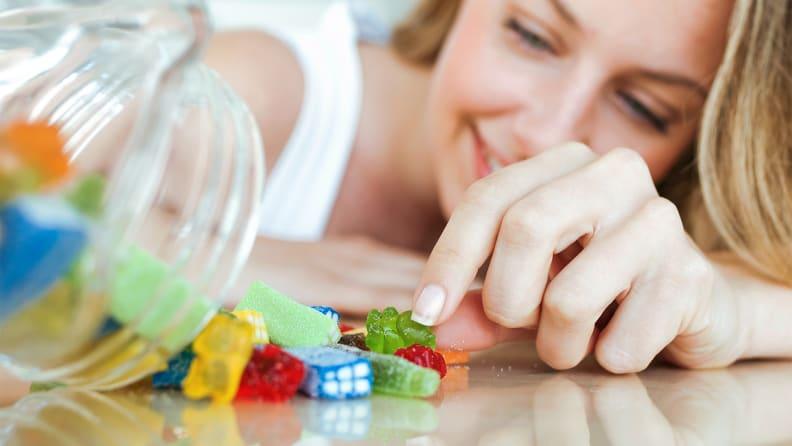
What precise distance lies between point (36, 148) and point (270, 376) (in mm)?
209

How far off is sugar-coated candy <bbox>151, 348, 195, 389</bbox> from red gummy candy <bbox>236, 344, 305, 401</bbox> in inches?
1.2

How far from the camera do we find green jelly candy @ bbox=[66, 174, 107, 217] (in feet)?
1.23

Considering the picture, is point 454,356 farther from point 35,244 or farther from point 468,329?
point 35,244

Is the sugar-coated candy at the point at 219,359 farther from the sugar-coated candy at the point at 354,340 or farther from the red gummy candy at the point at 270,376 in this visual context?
the sugar-coated candy at the point at 354,340

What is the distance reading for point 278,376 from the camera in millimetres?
542

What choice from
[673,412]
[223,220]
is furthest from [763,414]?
[223,220]

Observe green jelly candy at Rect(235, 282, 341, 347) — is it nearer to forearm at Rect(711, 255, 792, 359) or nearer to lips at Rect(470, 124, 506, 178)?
forearm at Rect(711, 255, 792, 359)

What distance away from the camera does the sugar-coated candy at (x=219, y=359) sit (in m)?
0.52

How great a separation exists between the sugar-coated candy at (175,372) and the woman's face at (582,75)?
24.9 inches

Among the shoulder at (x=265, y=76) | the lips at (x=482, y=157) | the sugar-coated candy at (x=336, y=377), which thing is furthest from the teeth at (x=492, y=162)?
the sugar-coated candy at (x=336, y=377)

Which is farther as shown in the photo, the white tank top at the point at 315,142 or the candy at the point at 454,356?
the white tank top at the point at 315,142

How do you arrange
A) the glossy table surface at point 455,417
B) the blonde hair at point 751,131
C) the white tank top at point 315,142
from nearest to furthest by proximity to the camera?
the glossy table surface at point 455,417
the blonde hair at point 751,131
the white tank top at point 315,142

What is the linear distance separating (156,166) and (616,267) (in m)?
0.35

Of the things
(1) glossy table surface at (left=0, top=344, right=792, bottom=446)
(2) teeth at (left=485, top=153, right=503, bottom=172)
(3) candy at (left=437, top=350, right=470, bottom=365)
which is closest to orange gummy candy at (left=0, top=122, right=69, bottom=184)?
(1) glossy table surface at (left=0, top=344, right=792, bottom=446)
